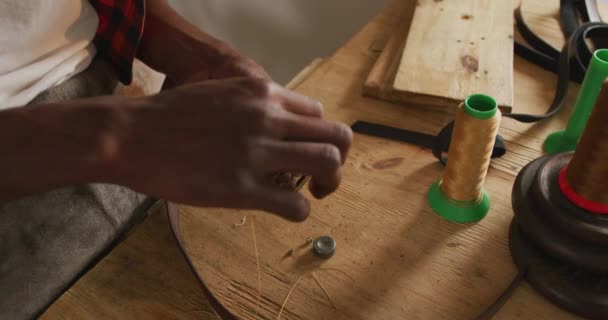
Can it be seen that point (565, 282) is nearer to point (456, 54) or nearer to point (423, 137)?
point (423, 137)

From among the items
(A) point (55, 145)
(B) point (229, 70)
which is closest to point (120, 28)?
(B) point (229, 70)

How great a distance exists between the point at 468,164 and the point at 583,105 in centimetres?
22

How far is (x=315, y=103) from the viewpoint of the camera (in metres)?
0.45

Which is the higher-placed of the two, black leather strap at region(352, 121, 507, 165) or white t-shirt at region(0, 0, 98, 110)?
white t-shirt at region(0, 0, 98, 110)

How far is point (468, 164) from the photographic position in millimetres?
608

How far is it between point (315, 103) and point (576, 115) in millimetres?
456

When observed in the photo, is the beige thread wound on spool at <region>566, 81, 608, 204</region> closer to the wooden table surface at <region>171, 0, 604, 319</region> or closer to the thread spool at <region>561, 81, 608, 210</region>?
the thread spool at <region>561, 81, 608, 210</region>

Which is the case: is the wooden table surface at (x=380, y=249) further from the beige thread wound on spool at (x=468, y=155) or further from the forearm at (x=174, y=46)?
the forearm at (x=174, y=46)

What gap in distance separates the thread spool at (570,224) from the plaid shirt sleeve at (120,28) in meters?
0.52

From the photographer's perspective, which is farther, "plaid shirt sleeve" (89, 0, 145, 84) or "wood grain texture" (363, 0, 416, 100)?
"wood grain texture" (363, 0, 416, 100)

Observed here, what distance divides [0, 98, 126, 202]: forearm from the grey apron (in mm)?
202

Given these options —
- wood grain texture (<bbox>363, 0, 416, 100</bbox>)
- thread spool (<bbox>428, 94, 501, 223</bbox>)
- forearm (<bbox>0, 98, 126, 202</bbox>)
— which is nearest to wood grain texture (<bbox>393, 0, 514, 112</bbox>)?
wood grain texture (<bbox>363, 0, 416, 100</bbox>)

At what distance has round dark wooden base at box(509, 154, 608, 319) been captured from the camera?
53 cm

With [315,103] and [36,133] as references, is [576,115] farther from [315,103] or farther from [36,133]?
[36,133]
